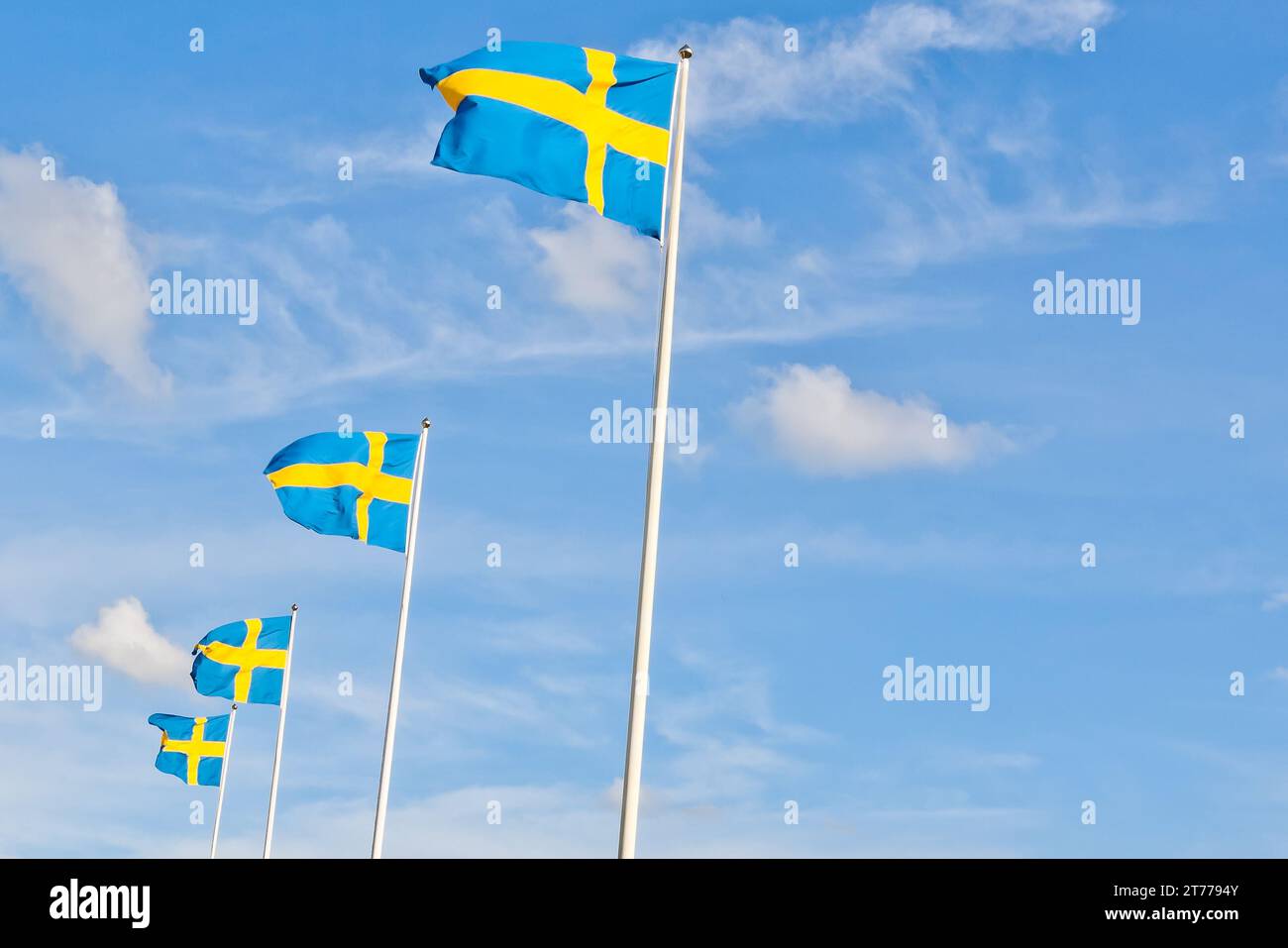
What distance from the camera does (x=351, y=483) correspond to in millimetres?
27625

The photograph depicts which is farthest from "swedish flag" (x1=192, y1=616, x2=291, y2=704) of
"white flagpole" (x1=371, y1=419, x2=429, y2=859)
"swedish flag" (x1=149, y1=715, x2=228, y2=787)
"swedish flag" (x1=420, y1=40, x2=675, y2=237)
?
"swedish flag" (x1=420, y1=40, x2=675, y2=237)

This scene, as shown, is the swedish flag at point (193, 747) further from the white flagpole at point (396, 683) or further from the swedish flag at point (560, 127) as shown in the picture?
the swedish flag at point (560, 127)

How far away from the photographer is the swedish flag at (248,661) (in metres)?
40.2

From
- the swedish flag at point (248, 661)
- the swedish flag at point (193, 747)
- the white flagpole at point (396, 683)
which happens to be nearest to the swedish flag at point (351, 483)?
the white flagpole at point (396, 683)

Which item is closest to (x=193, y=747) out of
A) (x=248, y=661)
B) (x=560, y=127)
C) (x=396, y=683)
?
(x=248, y=661)

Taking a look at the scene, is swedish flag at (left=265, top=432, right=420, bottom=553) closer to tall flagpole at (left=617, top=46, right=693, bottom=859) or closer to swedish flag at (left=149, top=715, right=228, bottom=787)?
tall flagpole at (left=617, top=46, right=693, bottom=859)

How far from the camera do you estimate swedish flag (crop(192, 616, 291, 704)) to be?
40219 mm

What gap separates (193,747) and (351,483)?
36.3 m

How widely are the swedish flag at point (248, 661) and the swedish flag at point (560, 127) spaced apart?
1019 inches

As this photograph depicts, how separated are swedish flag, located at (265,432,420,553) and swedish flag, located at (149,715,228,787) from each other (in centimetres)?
3531

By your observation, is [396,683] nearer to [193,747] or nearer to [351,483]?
[351,483]
